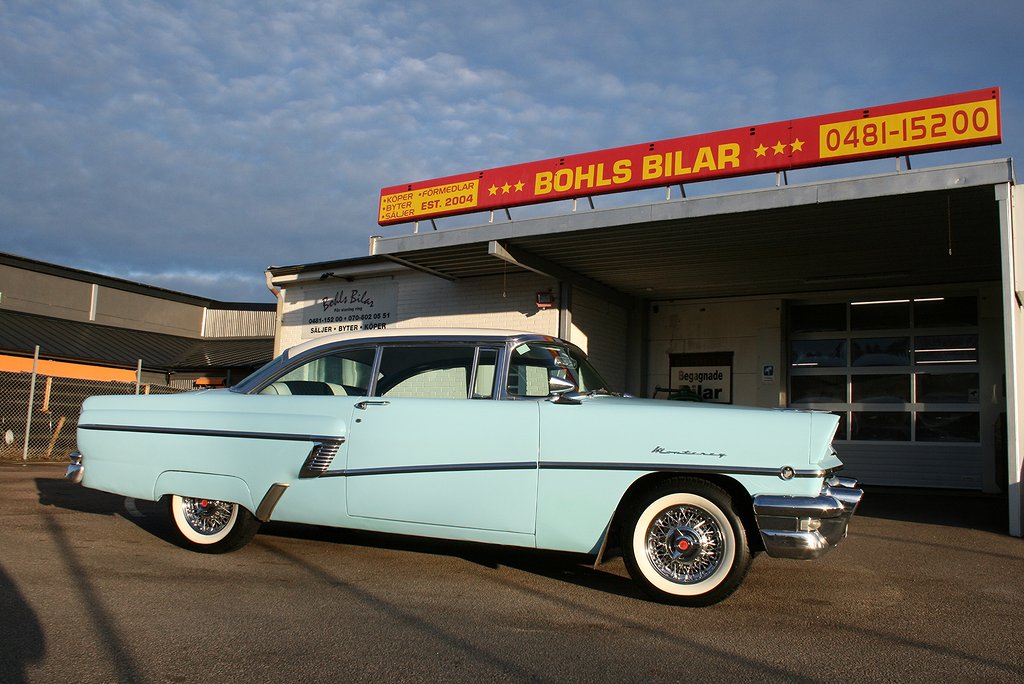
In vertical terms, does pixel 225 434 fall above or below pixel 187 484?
above

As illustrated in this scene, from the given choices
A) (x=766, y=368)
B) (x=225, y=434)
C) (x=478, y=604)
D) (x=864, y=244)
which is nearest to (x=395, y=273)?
(x=766, y=368)

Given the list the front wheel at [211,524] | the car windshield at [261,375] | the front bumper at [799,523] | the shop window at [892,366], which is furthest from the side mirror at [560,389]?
the shop window at [892,366]

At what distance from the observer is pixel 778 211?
9297 millimetres

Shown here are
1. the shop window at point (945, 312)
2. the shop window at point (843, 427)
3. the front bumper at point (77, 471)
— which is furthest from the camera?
the shop window at point (843, 427)

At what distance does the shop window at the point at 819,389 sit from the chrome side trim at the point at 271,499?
10464mm

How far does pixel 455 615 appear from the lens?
4266 millimetres

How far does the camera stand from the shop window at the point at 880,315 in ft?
42.1

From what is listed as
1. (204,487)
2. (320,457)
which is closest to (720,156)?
(320,457)

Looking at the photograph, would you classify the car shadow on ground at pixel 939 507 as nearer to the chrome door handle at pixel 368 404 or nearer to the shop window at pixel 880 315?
the shop window at pixel 880 315

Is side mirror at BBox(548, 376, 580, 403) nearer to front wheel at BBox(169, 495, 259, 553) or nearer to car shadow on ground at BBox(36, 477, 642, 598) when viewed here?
car shadow on ground at BBox(36, 477, 642, 598)

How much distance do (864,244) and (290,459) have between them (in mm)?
8519

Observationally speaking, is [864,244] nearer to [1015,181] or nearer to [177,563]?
[1015,181]

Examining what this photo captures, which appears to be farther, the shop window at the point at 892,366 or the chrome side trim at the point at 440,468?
the shop window at the point at 892,366

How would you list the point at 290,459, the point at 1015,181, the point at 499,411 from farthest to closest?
1. the point at 1015,181
2. the point at 290,459
3. the point at 499,411
